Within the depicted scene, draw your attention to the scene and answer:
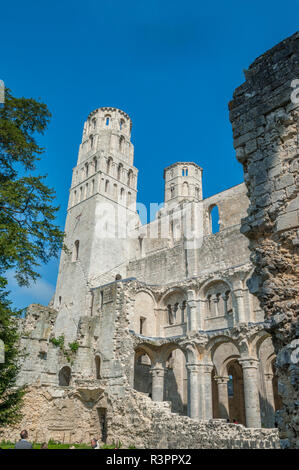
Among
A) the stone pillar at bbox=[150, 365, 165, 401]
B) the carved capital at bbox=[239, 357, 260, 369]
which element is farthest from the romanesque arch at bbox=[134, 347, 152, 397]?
the carved capital at bbox=[239, 357, 260, 369]

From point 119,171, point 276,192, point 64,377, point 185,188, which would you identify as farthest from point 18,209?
point 185,188

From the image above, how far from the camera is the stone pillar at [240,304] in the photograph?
706 inches

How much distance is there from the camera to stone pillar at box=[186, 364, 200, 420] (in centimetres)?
1719

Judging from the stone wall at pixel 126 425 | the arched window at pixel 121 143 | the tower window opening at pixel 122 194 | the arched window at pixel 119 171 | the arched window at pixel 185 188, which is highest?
the arched window at pixel 185 188

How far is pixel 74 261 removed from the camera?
1094 inches

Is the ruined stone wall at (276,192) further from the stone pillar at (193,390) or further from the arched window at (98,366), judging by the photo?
the arched window at (98,366)

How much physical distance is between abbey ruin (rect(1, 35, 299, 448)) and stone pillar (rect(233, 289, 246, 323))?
2.7 inches

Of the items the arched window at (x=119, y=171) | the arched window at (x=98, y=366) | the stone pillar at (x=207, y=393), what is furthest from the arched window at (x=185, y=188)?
the stone pillar at (x=207, y=393)

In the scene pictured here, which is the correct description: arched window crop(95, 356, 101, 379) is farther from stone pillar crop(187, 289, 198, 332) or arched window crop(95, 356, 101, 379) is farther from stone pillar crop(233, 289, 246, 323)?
stone pillar crop(233, 289, 246, 323)

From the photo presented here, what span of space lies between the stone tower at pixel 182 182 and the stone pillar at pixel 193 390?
2682 centimetres

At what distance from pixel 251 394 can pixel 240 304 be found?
169 inches

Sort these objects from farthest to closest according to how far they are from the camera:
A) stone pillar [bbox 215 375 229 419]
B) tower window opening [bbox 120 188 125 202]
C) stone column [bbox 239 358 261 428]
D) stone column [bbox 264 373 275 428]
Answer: tower window opening [bbox 120 188 125 202]
stone pillar [bbox 215 375 229 419]
stone column [bbox 264 373 275 428]
stone column [bbox 239 358 261 428]
